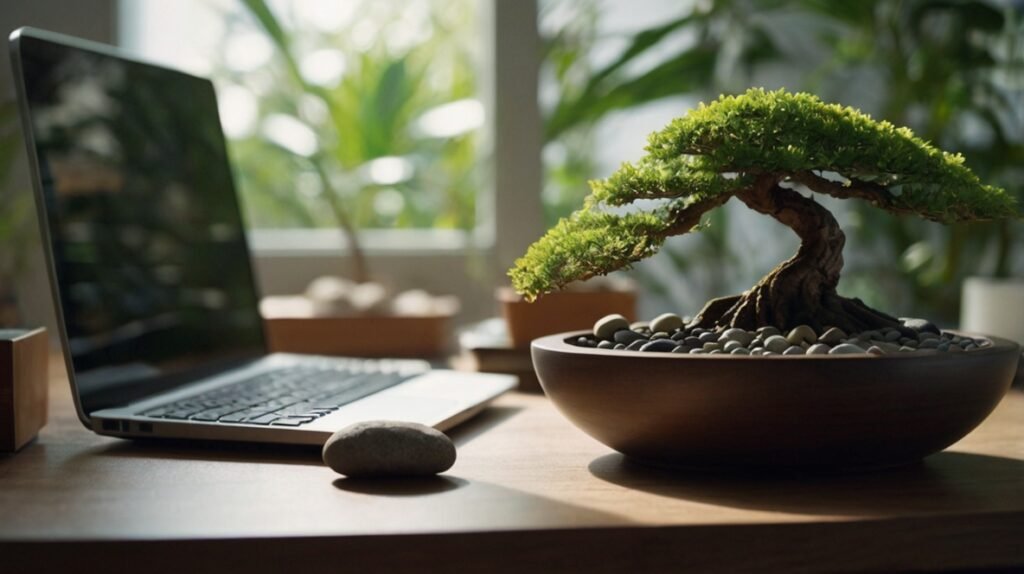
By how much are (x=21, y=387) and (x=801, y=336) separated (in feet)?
1.87

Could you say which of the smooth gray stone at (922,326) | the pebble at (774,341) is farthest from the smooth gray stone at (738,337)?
the smooth gray stone at (922,326)

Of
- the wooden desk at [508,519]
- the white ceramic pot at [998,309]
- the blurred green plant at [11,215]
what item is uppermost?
the blurred green plant at [11,215]

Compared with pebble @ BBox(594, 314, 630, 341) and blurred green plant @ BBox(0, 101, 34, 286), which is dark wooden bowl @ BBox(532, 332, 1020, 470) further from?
blurred green plant @ BBox(0, 101, 34, 286)

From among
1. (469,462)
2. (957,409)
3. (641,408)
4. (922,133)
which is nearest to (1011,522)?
(957,409)

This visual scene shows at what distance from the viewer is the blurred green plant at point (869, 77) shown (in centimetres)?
226

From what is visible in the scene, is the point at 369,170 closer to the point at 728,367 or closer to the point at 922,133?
the point at 922,133

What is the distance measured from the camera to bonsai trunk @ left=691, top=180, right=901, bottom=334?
731mm

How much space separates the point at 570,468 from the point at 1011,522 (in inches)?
10.6

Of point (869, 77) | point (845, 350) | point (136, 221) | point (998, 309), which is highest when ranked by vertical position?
point (869, 77)

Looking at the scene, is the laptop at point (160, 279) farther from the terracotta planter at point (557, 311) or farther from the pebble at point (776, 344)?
the pebble at point (776, 344)

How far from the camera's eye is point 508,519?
1.83 feet

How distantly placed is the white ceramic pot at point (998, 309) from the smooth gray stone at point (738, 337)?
77 centimetres

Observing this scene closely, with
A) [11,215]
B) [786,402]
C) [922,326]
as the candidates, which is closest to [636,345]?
[786,402]

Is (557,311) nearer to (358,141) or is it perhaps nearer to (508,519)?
(508,519)
